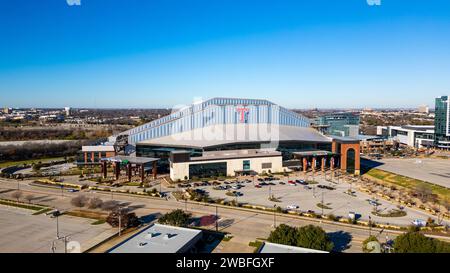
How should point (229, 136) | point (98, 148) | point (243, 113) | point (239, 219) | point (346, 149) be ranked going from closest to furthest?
point (239, 219) → point (229, 136) → point (346, 149) → point (243, 113) → point (98, 148)

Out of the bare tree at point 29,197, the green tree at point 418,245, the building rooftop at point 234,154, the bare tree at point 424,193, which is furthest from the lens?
the building rooftop at point 234,154

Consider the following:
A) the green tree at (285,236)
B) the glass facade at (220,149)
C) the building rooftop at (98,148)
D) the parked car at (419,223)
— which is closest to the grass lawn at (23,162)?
the building rooftop at (98,148)

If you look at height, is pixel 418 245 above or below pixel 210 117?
below

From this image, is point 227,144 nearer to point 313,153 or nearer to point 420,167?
point 313,153

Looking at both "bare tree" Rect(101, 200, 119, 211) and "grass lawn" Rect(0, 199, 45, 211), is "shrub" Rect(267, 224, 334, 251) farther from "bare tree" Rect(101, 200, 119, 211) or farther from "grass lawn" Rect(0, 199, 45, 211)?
"grass lawn" Rect(0, 199, 45, 211)

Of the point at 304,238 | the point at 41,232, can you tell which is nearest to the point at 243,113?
the point at 41,232

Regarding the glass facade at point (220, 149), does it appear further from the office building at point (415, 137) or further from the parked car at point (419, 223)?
the office building at point (415, 137)
